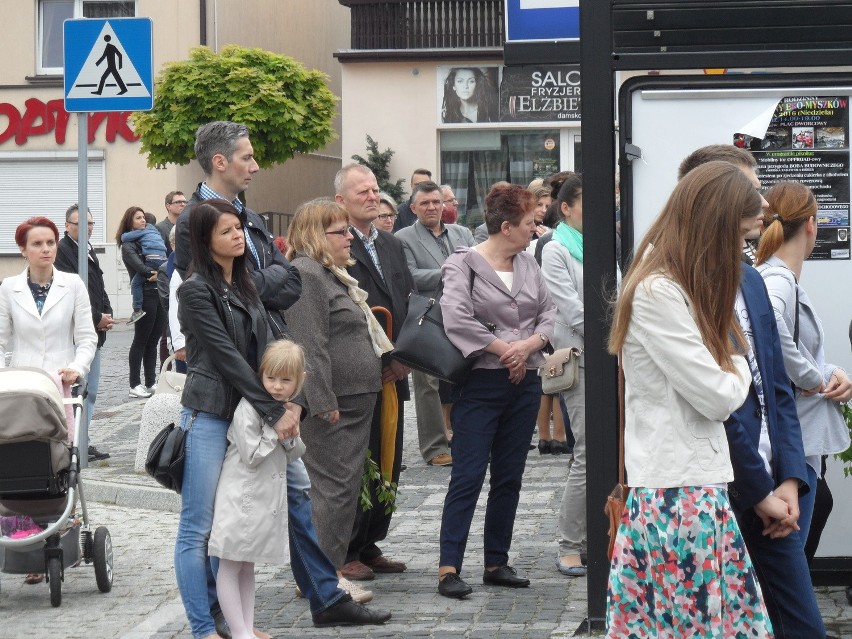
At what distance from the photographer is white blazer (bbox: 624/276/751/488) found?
4.04 meters

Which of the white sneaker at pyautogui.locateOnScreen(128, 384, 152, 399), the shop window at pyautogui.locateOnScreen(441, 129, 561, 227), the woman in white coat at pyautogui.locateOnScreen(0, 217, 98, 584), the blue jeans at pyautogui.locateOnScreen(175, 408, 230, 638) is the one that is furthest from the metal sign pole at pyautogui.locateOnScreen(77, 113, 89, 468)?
the shop window at pyautogui.locateOnScreen(441, 129, 561, 227)

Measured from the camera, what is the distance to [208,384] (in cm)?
580

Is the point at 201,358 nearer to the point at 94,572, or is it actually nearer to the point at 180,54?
the point at 94,572

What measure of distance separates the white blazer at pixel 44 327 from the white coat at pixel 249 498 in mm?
2971

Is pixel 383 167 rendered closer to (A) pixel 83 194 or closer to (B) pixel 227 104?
(B) pixel 227 104

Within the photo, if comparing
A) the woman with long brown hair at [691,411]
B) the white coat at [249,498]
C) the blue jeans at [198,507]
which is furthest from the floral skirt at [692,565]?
the blue jeans at [198,507]

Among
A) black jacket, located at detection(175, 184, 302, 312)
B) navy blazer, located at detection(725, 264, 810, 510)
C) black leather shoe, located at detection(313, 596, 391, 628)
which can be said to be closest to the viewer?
navy blazer, located at detection(725, 264, 810, 510)

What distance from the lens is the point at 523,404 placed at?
712 cm

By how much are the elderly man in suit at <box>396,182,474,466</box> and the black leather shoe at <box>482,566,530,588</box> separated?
3.76 m

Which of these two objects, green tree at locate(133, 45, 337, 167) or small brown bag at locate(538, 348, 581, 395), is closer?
small brown bag at locate(538, 348, 581, 395)

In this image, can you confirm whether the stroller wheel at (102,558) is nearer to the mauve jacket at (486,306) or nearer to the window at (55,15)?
the mauve jacket at (486,306)

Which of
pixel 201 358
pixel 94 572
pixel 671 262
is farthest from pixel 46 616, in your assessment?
pixel 671 262

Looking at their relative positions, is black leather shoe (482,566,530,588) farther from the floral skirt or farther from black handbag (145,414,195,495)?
the floral skirt

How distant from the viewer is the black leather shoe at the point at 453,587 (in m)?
6.82
